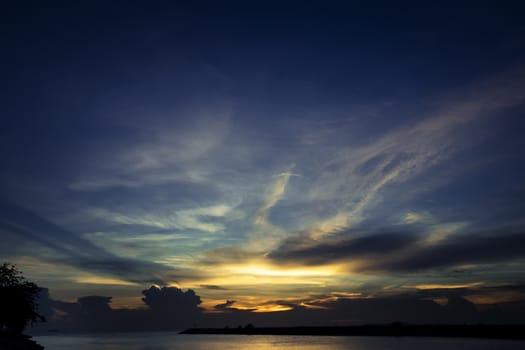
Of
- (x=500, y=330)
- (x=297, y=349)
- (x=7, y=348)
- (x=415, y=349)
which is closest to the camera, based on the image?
(x=7, y=348)

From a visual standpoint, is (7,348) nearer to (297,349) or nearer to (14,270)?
(14,270)

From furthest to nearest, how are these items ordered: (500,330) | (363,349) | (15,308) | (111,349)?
(500,330)
(111,349)
(363,349)
(15,308)

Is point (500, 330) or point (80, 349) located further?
point (500, 330)

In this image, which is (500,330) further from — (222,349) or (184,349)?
(184,349)

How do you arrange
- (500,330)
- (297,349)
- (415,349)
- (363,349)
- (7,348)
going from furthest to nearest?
(500,330)
(297,349)
(363,349)
(415,349)
(7,348)

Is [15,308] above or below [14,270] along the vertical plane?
below

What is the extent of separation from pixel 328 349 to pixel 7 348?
9804cm

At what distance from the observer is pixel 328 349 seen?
445 ft

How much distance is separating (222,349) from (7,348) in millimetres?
92274

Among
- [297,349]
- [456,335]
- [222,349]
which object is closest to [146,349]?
[222,349]

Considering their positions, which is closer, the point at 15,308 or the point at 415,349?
the point at 15,308

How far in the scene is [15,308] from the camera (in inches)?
3219

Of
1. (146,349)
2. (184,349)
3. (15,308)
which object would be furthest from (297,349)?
(15,308)

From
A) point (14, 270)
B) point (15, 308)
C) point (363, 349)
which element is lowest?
point (363, 349)
